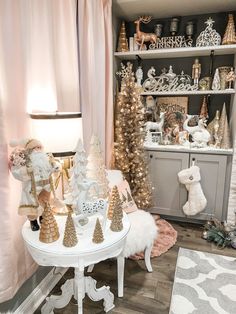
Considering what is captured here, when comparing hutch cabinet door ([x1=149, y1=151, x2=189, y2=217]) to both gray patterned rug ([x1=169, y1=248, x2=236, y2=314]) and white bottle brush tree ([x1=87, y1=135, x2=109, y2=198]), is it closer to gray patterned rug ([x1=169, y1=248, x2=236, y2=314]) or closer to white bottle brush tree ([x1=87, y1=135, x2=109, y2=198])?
gray patterned rug ([x1=169, y1=248, x2=236, y2=314])

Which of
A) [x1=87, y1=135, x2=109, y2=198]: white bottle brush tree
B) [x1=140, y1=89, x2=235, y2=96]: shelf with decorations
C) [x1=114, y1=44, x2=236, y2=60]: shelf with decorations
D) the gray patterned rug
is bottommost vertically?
the gray patterned rug

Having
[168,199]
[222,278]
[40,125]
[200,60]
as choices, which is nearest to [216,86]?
[200,60]

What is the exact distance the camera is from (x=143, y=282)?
187cm

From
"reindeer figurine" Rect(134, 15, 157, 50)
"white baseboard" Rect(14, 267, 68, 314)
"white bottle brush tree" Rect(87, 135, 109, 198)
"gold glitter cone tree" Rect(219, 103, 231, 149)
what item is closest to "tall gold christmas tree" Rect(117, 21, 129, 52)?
"reindeer figurine" Rect(134, 15, 157, 50)

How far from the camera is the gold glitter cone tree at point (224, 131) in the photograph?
2598 millimetres

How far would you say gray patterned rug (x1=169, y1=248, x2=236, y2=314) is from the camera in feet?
5.29

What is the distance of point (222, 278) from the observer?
1895 millimetres

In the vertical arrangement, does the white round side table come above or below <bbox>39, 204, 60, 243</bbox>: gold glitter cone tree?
below

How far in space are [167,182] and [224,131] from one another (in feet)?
2.73

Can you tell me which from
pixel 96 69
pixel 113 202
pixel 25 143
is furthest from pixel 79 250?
pixel 96 69

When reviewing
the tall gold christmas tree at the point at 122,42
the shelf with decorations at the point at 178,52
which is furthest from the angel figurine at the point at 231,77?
the tall gold christmas tree at the point at 122,42

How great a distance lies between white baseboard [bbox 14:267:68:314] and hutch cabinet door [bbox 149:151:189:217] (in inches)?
52.7

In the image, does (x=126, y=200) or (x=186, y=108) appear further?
(x=186, y=108)

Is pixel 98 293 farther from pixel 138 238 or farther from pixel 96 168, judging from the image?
pixel 96 168
